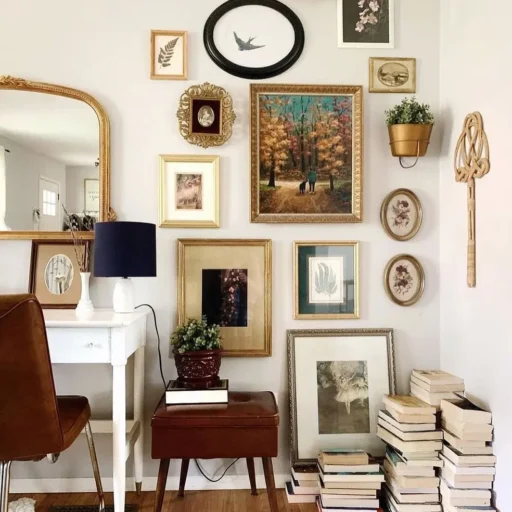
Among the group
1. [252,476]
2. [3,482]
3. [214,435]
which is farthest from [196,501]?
[3,482]

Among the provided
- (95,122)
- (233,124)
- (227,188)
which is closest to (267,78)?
(233,124)

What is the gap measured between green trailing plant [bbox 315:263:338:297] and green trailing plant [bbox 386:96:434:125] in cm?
73

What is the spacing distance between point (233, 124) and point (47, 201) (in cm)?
93

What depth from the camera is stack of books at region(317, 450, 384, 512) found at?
6.94 ft

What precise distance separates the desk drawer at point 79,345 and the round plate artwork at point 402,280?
1324 millimetres

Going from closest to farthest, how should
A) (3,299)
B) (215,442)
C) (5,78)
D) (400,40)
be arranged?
(3,299), (215,442), (5,78), (400,40)

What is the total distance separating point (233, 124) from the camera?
2.41 meters

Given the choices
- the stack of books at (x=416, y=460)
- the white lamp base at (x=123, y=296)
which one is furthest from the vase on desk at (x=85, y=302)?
the stack of books at (x=416, y=460)

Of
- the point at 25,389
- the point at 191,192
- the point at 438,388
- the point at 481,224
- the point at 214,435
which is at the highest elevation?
the point at 191,192

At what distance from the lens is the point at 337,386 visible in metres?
2.40

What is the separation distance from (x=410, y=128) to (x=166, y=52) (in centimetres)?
118

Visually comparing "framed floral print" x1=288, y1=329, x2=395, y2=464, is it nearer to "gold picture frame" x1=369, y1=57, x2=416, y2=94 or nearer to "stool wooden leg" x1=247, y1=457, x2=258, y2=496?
"stool wooden leg" x1=247, y1=457, x2=258, y2=496

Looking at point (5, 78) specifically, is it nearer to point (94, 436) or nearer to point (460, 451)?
point (94, 436)

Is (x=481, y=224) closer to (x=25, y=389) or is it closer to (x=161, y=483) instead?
(x=161, y=483)
